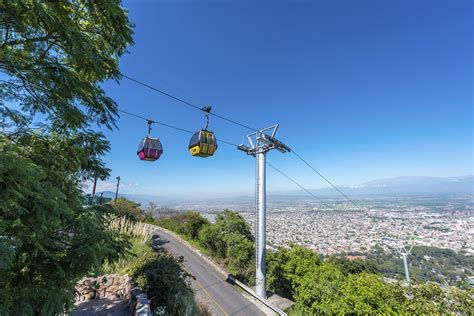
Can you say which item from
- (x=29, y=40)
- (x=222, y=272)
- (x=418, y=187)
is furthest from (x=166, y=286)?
Answer: (x=418, y=187)

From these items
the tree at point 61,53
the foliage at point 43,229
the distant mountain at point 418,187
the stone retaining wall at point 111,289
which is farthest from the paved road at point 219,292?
the distant mountain at point 418,187

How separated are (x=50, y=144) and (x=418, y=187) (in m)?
185

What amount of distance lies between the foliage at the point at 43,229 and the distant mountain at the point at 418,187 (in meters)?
121

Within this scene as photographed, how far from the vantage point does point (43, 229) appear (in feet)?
6.48

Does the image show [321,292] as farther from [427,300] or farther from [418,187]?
[418,187]

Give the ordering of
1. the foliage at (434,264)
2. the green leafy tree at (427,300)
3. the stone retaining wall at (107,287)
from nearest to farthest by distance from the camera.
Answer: the green leafy tree at (427,300) → the stone retaining wall at (107,287) → the foliage at (434,264)

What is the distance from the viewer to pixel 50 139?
2.65m

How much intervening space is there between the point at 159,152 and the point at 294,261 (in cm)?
664

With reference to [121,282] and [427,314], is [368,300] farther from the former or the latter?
[121,282]

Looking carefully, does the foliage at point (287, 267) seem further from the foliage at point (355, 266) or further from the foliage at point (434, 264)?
the foliage at point (434, 264)

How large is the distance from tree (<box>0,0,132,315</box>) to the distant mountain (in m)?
121

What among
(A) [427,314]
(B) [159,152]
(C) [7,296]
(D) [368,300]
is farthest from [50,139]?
(A) [427,314]

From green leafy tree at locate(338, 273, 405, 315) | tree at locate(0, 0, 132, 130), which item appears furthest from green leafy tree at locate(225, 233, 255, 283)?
tree at locate(0, 0, 132, 130)

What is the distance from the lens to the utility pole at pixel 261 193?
24.3ft
